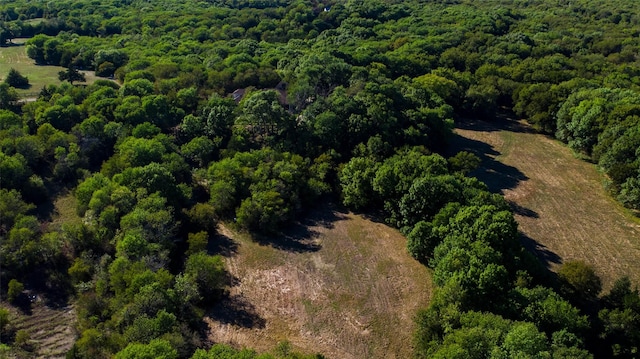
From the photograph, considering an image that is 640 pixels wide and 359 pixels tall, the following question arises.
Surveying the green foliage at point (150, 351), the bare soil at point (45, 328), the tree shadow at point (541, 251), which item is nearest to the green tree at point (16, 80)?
the bare soil at point (45, 328)

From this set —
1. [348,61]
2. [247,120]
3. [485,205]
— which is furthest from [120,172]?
[348,61]

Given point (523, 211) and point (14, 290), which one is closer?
point (14, 290)

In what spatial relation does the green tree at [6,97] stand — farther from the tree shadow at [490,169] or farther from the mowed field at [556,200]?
the mowed field at [556,200]

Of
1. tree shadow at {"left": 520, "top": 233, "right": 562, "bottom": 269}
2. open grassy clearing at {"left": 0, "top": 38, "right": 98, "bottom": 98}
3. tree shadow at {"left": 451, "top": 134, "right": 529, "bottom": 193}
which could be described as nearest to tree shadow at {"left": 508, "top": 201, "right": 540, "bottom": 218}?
tree shadow at {"left": 451, "top": 134, "right": 529, "bottom": 193}

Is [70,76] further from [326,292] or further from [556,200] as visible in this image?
[556,200]

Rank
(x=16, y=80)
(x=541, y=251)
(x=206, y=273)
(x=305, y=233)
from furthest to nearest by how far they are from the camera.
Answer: (x=16, y=80), (x=305, y=233), (x=541, y=251), (x=206, y=273)

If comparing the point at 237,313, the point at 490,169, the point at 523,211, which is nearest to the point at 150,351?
the point at 237,313
